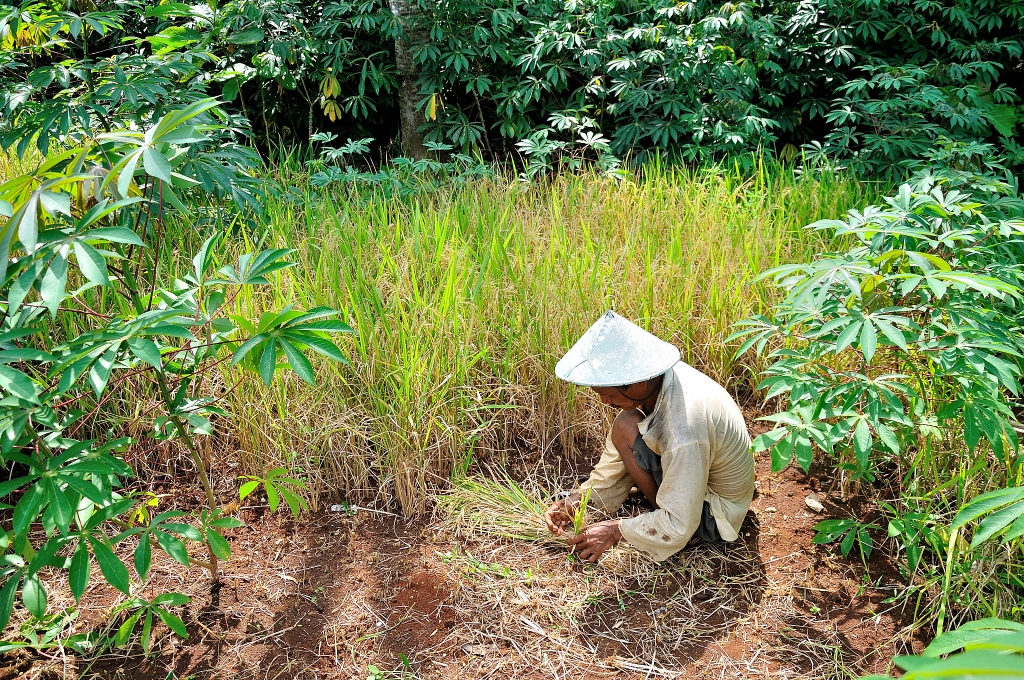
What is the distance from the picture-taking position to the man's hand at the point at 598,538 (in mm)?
2305

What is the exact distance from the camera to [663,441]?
2.21m

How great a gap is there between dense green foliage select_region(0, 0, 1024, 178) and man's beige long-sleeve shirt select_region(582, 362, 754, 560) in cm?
242

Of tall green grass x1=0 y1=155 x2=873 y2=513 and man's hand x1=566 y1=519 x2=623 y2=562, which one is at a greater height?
tall green grass x1=0 y1=155 x2=873 y2=513

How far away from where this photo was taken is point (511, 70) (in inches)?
207

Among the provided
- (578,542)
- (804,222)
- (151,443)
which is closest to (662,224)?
(804,222)

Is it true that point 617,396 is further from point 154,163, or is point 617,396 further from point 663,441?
point 154,163

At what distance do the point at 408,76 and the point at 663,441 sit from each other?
3747mm

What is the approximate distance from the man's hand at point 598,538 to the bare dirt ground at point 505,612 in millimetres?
41

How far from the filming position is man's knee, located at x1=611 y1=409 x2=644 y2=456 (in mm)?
2270

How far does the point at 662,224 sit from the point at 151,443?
2316 mm

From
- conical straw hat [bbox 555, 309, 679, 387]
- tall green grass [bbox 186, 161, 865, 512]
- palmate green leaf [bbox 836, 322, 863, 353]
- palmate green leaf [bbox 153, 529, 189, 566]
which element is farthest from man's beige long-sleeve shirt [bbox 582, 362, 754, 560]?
palmate green leaf [bbox 153, 529, 189, 566]

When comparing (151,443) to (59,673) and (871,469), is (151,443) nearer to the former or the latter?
(59,673)

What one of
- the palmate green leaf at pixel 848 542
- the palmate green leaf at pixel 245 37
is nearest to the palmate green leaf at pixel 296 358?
the palmate green leaf at pixel 848 542

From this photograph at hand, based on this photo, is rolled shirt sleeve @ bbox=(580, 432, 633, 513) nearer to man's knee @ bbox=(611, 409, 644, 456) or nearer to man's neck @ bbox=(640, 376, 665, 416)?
man's knee @ bbox=(611, 409, 644, 456)
